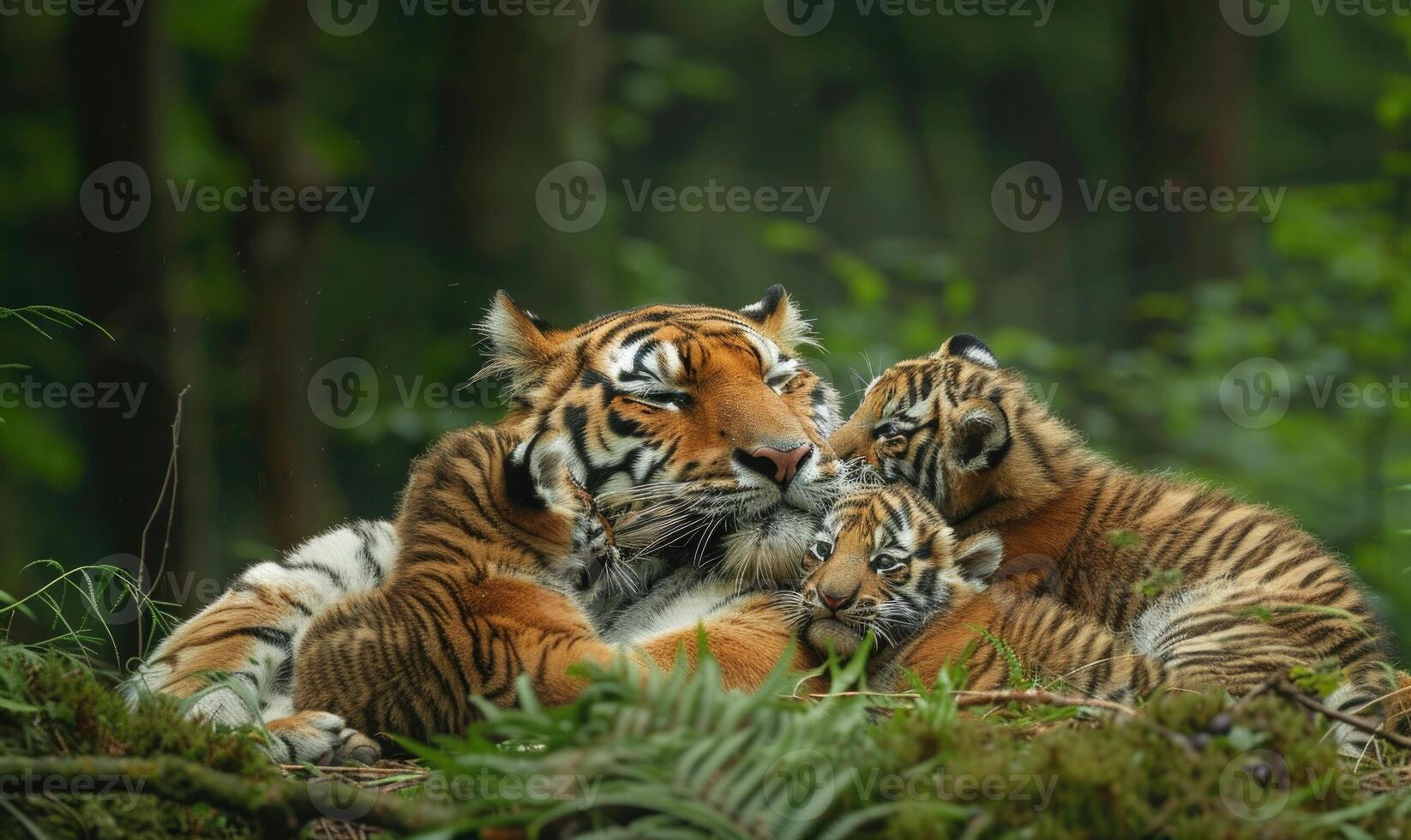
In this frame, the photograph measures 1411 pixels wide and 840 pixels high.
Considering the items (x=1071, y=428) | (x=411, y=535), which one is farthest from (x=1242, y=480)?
(x=411, y=535)

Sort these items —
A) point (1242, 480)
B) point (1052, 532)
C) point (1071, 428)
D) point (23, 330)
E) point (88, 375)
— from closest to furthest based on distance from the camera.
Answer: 1. point (1052, 532)
2. point (1071, 428)
3. point (88, 375)
4. point (23, 330)
5. point (1242, 480)

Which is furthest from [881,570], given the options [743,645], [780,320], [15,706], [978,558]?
[15,706]

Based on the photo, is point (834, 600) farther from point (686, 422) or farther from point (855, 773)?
point (855, 773)

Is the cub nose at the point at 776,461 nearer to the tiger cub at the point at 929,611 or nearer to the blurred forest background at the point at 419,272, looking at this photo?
the tiger cub at the point at 929,611

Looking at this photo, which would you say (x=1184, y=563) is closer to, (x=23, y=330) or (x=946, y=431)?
(x=946, y=431)

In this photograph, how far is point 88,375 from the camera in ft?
26.6

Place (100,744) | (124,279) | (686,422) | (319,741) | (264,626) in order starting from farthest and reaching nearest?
(124,279), (686,422), (264,626), (319,741), (100,744)

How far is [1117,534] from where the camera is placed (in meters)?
3.83

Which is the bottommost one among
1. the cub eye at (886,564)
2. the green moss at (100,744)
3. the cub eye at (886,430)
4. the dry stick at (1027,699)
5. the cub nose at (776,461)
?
the green moss at (100,744)

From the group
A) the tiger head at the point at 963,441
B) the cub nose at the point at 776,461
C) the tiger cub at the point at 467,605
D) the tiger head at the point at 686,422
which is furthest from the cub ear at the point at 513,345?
the tiger head at the point at 963,441

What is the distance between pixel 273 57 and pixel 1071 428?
597cm

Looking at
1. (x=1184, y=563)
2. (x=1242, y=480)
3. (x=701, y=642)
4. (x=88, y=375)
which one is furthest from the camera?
(x=1242, y=480)

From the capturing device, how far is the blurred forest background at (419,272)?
823cm

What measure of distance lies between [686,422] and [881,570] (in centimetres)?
89
